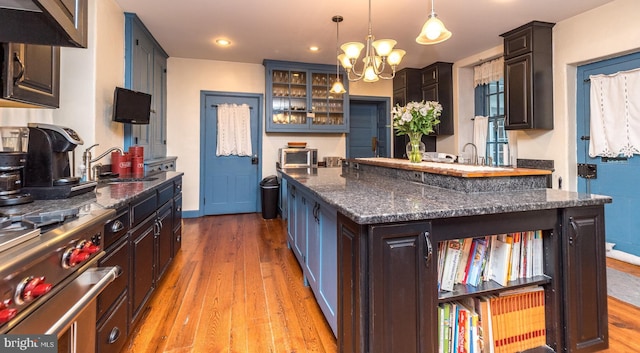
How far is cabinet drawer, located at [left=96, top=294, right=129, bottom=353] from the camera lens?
1.36 metres

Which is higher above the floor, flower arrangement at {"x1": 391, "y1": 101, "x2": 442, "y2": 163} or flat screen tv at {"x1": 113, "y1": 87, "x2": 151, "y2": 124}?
flat screen tv at {"x1": 113, "y1": 87, "x2": 151, "y2": 124}

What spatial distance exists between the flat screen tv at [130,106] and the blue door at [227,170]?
196 cm

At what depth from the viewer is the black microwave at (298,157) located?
495 cm

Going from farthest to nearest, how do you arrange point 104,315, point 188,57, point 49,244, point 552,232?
point 188,57
point 552,232
point 104,315
point 49,244

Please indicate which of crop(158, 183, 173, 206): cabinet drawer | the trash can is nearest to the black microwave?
the trash can

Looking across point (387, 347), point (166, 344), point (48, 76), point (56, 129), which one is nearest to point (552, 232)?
point (387, 347)

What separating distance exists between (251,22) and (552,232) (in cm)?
356

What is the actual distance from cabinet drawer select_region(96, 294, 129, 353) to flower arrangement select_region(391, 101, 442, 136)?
2285 millimetres

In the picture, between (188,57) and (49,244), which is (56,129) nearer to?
(49,244)

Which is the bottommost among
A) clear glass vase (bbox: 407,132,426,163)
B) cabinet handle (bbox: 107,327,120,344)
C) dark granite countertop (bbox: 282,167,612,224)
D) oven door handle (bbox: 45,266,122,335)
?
cabinet handle (bbox: 107,327,120,344)

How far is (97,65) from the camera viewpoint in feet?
8.23

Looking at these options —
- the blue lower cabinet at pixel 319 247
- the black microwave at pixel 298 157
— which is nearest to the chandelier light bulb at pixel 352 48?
the blue lower cabinet at pixel 319 247

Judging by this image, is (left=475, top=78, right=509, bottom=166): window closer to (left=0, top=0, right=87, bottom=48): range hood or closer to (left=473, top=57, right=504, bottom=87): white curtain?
(left=473, top=57, right=504, bottom=87): white curtain

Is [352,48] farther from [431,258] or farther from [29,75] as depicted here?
[29,75]
